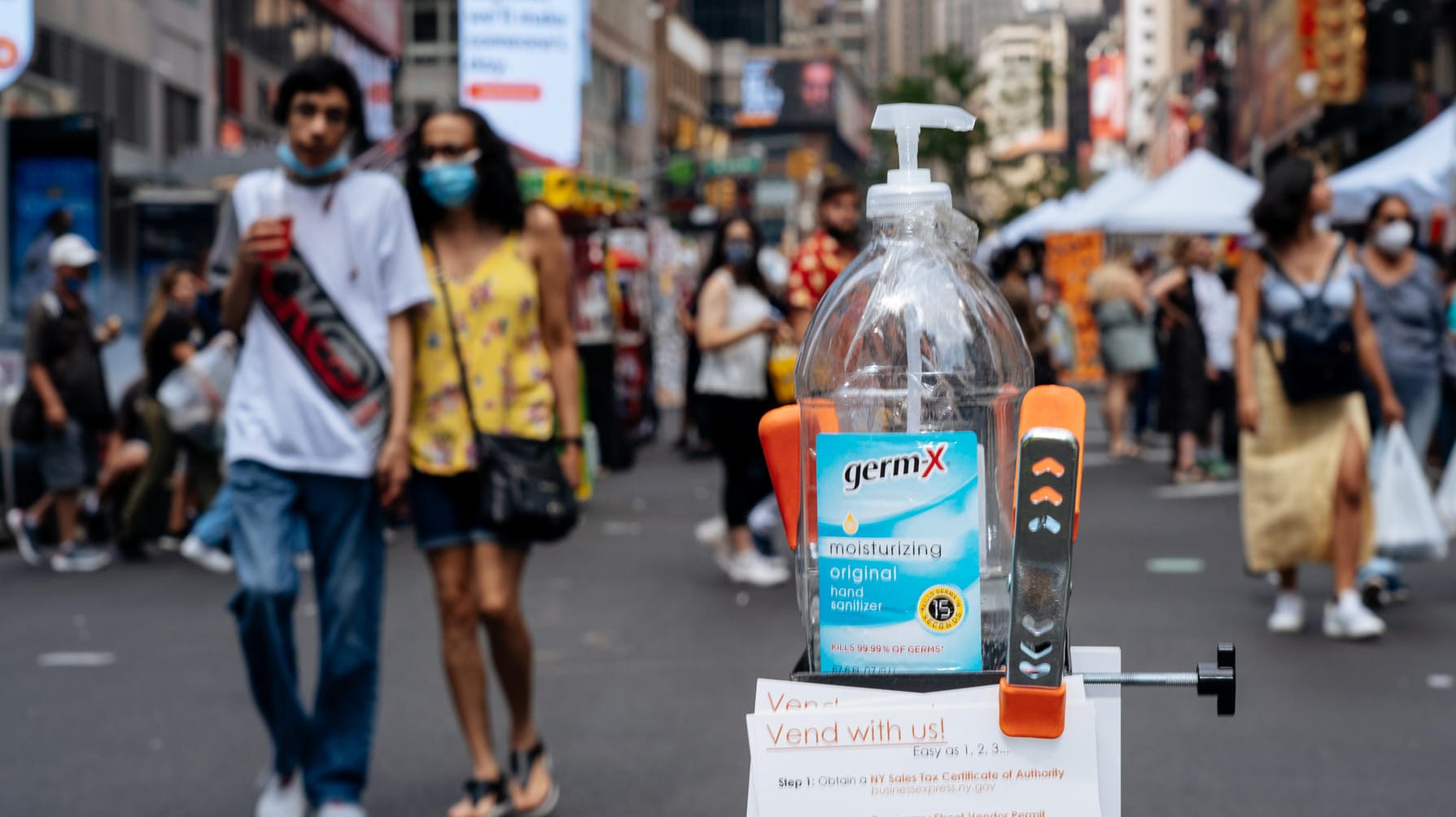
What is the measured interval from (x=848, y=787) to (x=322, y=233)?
332 cm

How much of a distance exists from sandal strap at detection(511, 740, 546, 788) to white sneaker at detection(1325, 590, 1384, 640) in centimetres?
398

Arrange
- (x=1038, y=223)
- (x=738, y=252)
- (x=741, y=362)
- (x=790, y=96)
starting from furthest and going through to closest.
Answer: (x=790, y=96), (x=1038, y=223), (x=738, y=252), (x=741, y=362)

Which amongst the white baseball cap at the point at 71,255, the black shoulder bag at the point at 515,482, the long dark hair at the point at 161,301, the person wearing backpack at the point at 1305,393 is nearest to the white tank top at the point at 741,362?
the person wearing backpack at the point at 1305,393

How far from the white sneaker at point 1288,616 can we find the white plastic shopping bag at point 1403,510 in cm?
45

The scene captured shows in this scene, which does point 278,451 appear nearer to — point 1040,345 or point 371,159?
point 1040,345

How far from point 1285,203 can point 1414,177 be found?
9726mm

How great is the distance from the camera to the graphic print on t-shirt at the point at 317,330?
194 inches

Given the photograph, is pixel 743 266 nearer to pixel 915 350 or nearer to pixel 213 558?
pixel 213 558

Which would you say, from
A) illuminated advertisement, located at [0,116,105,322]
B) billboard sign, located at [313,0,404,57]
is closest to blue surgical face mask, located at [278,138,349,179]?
illuminated advertisement, located at [0,116,105,322]

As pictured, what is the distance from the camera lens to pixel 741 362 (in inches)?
397

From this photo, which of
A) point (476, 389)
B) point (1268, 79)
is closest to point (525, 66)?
point (476, 389)

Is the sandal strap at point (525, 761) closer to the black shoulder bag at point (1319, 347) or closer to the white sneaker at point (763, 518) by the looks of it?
the black shoulder bag at point (1319, 347)

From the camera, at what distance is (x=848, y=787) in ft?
6.42

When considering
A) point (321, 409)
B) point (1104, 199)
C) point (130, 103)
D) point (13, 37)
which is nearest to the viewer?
point (321, 409)
